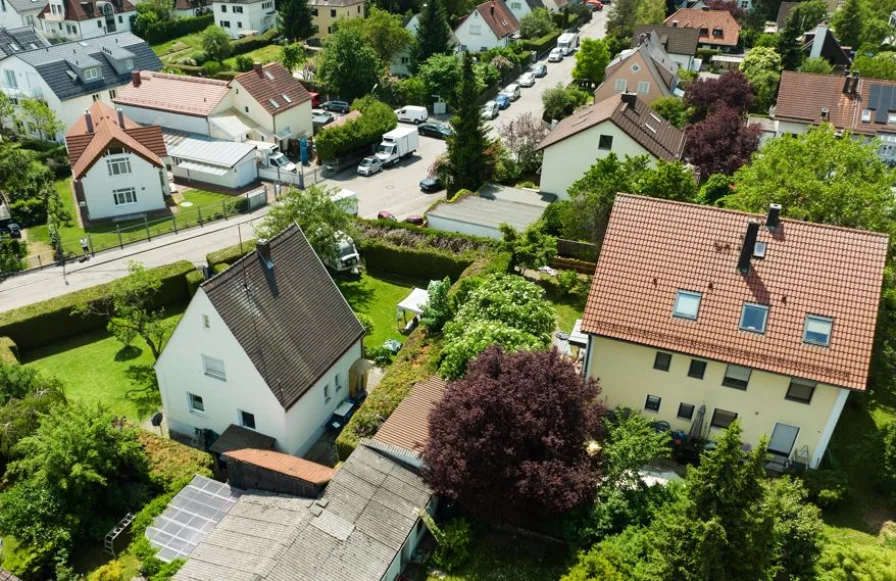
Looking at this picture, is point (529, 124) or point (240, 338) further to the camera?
point (529, 124)

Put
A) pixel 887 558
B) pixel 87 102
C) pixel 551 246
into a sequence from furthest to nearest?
pixel 87 102 → pixel 551 246 → pixel 887 558

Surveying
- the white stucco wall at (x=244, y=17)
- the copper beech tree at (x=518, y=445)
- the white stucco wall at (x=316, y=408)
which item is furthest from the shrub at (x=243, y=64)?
the copper beech tree at (x=518, y=445)

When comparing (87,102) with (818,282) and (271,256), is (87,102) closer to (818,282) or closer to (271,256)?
(271,256)

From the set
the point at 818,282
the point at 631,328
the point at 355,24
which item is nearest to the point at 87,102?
the point at 355,24

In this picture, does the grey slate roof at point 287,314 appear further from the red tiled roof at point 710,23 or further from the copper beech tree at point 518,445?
the red tiled roof at point 710,23

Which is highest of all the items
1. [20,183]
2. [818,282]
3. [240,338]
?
[818,282]
